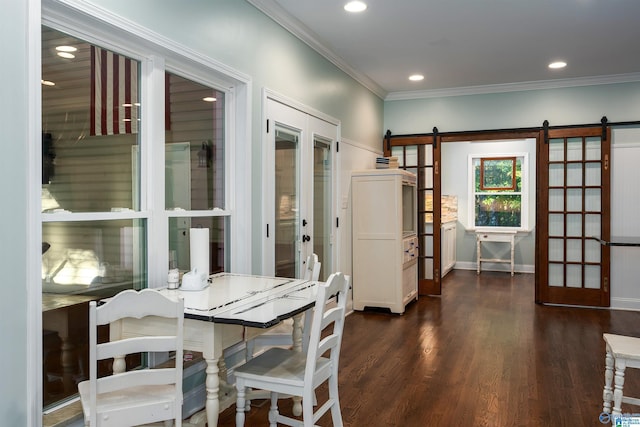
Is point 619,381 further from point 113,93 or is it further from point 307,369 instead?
point 113,93

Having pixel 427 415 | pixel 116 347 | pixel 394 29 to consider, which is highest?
pixel 394 29

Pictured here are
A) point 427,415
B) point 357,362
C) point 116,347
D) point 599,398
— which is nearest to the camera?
point 116,347

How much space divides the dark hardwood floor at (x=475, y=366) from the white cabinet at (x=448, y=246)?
6.95ft

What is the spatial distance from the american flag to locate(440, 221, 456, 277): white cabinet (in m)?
6.30

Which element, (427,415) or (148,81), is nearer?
(148,81)

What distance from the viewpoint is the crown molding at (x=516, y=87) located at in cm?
573

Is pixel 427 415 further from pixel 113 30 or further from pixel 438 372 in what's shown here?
pixel 113 30

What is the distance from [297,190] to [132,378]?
257 cm

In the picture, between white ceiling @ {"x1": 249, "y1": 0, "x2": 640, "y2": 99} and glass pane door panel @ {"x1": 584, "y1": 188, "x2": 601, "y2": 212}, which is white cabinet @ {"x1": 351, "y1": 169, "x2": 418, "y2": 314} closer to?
white ceiling @ {"x1": 249, "y1": 0, "x2": 640, "y2": 99}

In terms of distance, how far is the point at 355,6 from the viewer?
368 cm

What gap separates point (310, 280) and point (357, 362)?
1186mm

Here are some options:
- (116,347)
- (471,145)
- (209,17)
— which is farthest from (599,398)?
(471,145)

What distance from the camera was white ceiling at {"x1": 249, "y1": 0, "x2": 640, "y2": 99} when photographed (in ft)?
12.2

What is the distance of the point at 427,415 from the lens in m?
2.87
